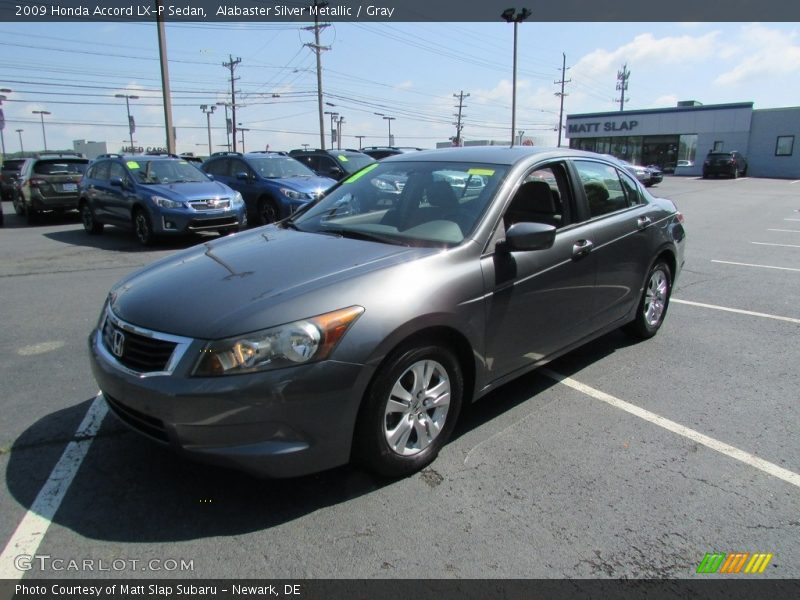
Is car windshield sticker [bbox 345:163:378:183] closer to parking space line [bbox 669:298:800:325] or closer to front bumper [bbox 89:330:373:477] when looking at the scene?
front bumper [bbox 89:330:373:477]

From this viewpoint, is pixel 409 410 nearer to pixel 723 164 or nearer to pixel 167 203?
pixel 167 203

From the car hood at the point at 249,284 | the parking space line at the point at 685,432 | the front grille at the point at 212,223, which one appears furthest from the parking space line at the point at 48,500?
the front grille at the point at 212,223

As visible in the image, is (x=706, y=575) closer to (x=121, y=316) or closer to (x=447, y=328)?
(x=447, y=328)

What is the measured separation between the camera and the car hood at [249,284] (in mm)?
2594

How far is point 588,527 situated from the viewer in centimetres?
262

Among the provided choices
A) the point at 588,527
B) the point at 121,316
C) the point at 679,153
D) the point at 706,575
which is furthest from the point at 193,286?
the point at 679,153

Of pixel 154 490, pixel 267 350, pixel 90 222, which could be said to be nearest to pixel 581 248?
pixel 267 350

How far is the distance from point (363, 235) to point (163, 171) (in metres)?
9.38

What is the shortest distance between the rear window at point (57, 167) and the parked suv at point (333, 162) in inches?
229

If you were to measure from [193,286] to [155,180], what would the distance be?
30.4ft

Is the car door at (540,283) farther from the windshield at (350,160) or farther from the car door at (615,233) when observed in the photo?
the windshield at (350,160)

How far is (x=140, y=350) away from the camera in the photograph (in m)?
2.71

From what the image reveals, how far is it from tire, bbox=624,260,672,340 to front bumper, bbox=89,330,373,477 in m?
3.28

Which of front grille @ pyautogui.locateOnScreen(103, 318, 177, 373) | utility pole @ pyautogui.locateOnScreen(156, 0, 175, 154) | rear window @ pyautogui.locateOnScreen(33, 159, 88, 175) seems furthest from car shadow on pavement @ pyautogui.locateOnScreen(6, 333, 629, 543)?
utility pole @ pyautogui.locateOnScreen(156, 0, 175, 154)
